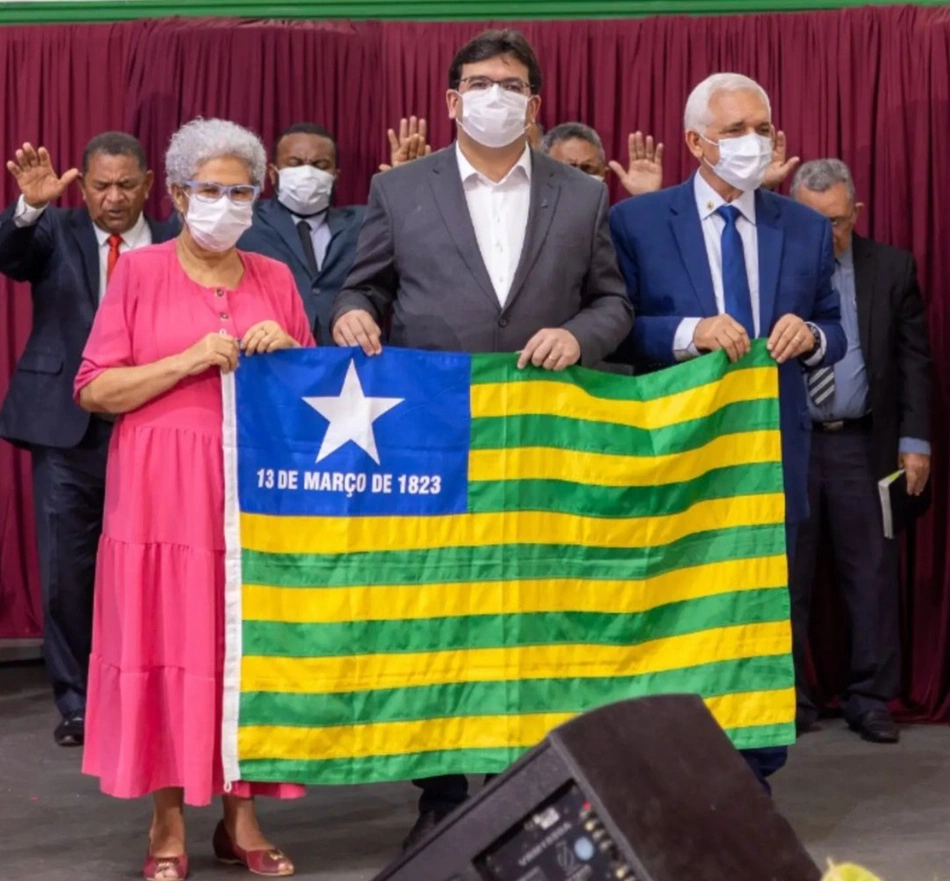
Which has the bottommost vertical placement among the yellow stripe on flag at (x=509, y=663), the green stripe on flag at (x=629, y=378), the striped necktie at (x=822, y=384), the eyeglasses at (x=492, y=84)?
the yellow stripe on flag at (x=509, y=663)

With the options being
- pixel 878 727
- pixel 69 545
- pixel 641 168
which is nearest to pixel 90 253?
pixel 69 545

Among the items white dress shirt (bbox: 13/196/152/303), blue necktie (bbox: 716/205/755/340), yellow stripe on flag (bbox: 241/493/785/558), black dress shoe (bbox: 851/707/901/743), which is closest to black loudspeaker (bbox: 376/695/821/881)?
yellow stripe on flag (bbox: 241/493/785/558)

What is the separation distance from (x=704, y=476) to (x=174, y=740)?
1.31 meters

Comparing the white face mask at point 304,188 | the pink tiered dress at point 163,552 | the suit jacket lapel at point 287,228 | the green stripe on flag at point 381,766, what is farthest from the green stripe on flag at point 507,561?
the white face mask at point 304,188

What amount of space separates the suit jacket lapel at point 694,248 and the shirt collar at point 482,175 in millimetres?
385

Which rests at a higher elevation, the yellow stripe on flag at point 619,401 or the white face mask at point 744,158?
the white face mask at point 744,158

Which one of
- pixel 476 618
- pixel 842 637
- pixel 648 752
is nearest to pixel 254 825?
pixel 476 618

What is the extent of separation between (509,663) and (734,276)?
41.3 inches

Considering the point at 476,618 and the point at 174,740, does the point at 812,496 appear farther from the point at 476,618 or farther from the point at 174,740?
the point at 174,740

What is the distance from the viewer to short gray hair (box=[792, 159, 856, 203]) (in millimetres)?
5566

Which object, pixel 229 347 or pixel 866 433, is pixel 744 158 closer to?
pixel 229 347

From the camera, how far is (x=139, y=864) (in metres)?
4.12

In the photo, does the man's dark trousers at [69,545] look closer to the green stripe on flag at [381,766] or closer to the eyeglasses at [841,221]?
the green stripe on flag at [381,766]

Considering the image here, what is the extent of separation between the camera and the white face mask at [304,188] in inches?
225
